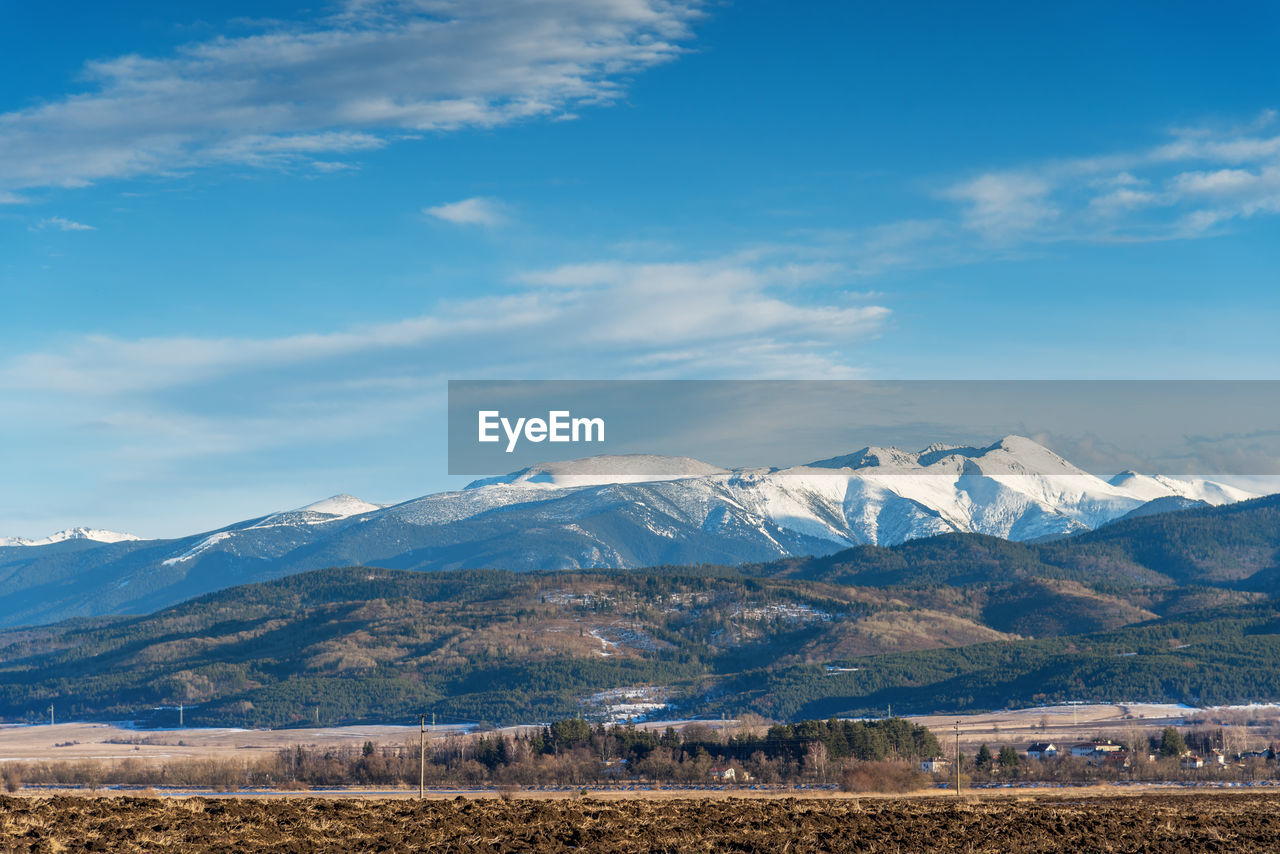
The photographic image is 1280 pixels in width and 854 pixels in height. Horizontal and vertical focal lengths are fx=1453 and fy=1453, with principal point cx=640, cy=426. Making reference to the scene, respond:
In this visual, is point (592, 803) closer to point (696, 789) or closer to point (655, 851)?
point (655, 851)

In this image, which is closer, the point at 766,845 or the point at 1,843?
the point at 1,843

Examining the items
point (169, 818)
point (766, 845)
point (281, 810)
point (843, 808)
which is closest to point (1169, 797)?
point (843, 808)

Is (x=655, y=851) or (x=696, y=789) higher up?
(x=655, y=851)

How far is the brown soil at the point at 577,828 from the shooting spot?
253ft

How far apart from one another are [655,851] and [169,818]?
28.9 meters

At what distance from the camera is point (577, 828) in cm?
8794

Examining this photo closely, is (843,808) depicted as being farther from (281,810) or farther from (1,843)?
(1,843)

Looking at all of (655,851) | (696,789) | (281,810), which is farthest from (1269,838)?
(696,789)

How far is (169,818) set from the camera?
8419 centimetres

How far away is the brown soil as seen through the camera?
7725 cm

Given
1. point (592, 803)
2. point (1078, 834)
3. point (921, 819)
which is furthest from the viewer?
point (592, 803)

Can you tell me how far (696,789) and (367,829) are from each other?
112 metres

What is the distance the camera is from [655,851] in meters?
77.3

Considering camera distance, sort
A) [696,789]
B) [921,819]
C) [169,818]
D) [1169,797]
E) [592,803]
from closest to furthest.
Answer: [169,818] < [921,819] < [592,803] < [1169,797] < [696,789]
